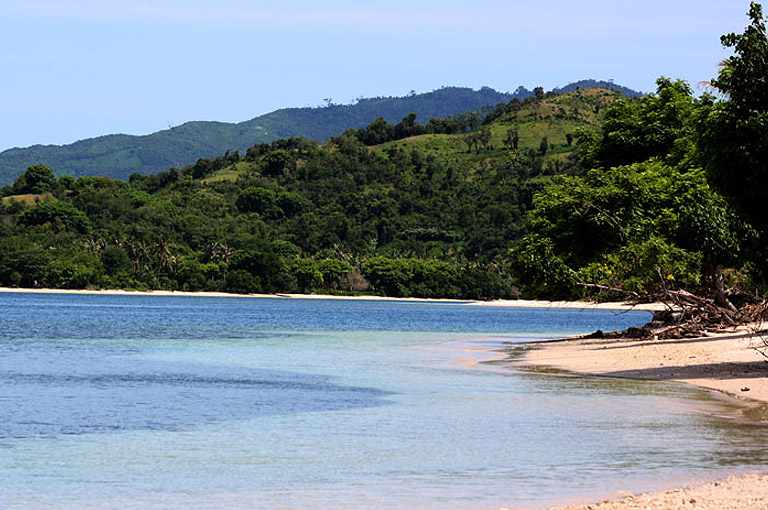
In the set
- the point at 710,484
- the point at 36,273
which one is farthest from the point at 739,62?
the point at 36,273

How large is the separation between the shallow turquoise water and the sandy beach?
1.30 meters

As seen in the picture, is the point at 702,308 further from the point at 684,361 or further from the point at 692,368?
the point at 692,368

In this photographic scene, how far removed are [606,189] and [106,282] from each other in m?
146

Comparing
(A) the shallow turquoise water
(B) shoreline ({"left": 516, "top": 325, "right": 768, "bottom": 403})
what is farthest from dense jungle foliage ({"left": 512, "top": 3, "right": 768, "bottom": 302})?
(A) the shallow turquoise water

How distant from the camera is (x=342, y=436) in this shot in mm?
20891

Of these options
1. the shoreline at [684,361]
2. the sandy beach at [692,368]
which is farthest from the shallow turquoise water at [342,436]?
the shoreline at [684,361]

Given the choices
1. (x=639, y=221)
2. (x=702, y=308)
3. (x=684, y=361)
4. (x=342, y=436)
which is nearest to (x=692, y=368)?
(x=684, y=361)

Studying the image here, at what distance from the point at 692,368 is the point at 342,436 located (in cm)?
1756

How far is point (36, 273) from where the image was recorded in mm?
175000

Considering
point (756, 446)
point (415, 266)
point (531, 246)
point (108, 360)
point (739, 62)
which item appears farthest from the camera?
point (415, 266)

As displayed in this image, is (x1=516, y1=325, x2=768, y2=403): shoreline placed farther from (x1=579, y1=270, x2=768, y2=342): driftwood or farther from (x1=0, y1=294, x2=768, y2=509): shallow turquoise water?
(x1=0, y1=294, x2=768, y2=509): shallow turquoise water

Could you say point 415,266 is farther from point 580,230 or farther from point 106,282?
→ point 580,230

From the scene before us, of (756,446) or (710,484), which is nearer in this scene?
(710,484)

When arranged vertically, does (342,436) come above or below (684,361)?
above
